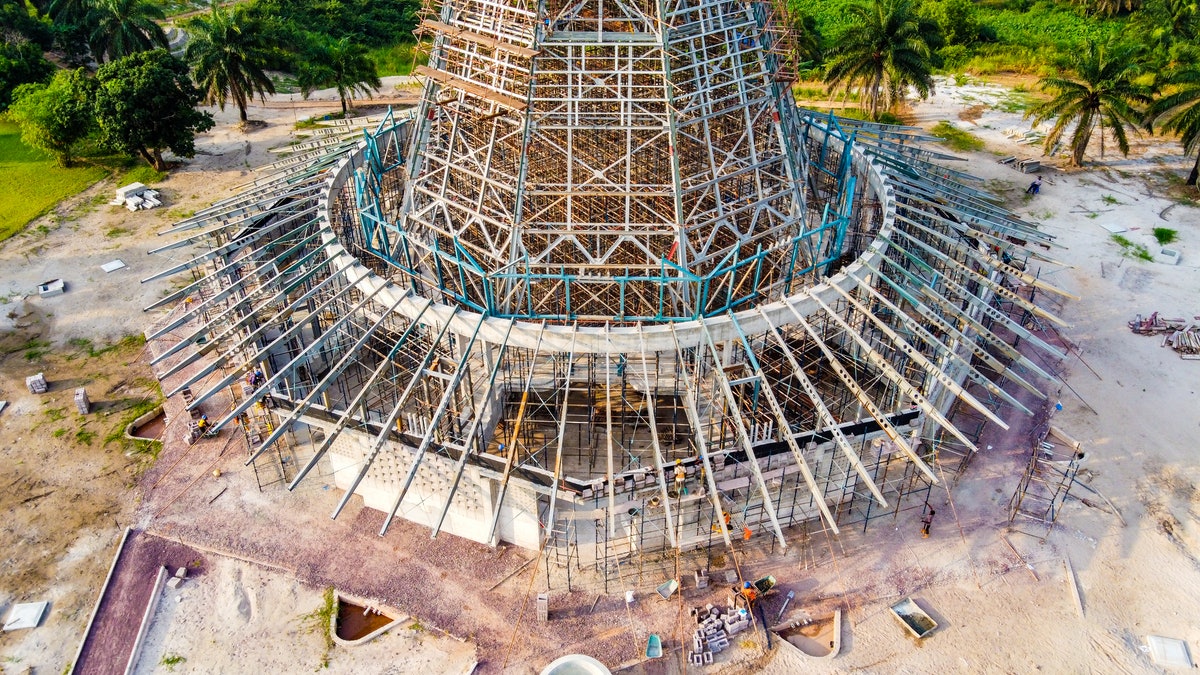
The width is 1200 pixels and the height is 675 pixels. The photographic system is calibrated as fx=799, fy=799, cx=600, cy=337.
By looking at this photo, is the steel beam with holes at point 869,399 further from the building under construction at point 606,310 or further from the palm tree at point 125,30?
the palm tree at point 125,30

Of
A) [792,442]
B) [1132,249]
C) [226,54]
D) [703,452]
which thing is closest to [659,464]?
[703,452]

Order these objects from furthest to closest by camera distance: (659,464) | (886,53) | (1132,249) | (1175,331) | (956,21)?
(956,21) → (886,53) → (1132,249) → (1175,331) → (659,464)

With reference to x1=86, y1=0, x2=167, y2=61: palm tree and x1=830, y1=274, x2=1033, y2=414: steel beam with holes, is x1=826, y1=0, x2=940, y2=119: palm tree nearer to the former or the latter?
x1=830, y1=274, x2=1033, y2=414: steel beam with holes

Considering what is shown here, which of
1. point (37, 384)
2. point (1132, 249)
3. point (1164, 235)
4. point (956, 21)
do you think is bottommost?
point (37, 384)

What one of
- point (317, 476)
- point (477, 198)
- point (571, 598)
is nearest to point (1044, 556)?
point (571, 598)

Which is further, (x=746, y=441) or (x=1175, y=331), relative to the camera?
(x=1175, y=331)

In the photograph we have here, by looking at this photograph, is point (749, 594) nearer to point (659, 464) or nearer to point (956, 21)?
point (659, 464)

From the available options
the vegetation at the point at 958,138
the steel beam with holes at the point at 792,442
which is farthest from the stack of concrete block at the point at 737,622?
the vegetation at the point at 958,138
